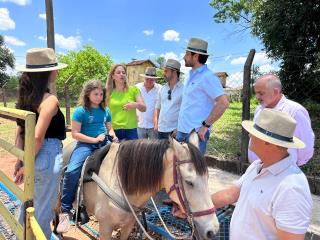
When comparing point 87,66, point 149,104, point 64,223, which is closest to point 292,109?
point 64,223

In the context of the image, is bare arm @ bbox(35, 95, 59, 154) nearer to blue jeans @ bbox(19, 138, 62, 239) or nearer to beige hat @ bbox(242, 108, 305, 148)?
blue jeans @ bbox(19, 138, 62, 239)

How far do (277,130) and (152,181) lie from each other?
52.5 inches

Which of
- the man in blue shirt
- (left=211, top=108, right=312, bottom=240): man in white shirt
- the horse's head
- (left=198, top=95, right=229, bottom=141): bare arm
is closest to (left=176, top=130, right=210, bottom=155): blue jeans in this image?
the man in blue shirt

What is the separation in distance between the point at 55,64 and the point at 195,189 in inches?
55.5

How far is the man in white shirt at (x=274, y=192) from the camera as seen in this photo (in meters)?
1.51

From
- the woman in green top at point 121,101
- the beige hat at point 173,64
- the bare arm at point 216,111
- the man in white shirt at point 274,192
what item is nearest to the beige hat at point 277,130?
the man in white shirt at point 274,192

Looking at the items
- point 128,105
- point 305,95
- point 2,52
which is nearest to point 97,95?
point 128,105

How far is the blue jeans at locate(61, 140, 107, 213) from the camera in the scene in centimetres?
318

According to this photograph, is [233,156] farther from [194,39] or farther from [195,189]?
[195,189]

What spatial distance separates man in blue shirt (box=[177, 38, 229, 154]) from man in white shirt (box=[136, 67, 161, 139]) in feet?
5.44

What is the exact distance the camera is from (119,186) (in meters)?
2.86

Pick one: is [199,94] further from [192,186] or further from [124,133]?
[192,186]

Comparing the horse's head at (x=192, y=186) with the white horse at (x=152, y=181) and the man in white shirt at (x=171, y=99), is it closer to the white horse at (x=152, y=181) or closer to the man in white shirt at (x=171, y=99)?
the white horse at (x=152, y=181)

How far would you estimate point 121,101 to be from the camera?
4188 mm
